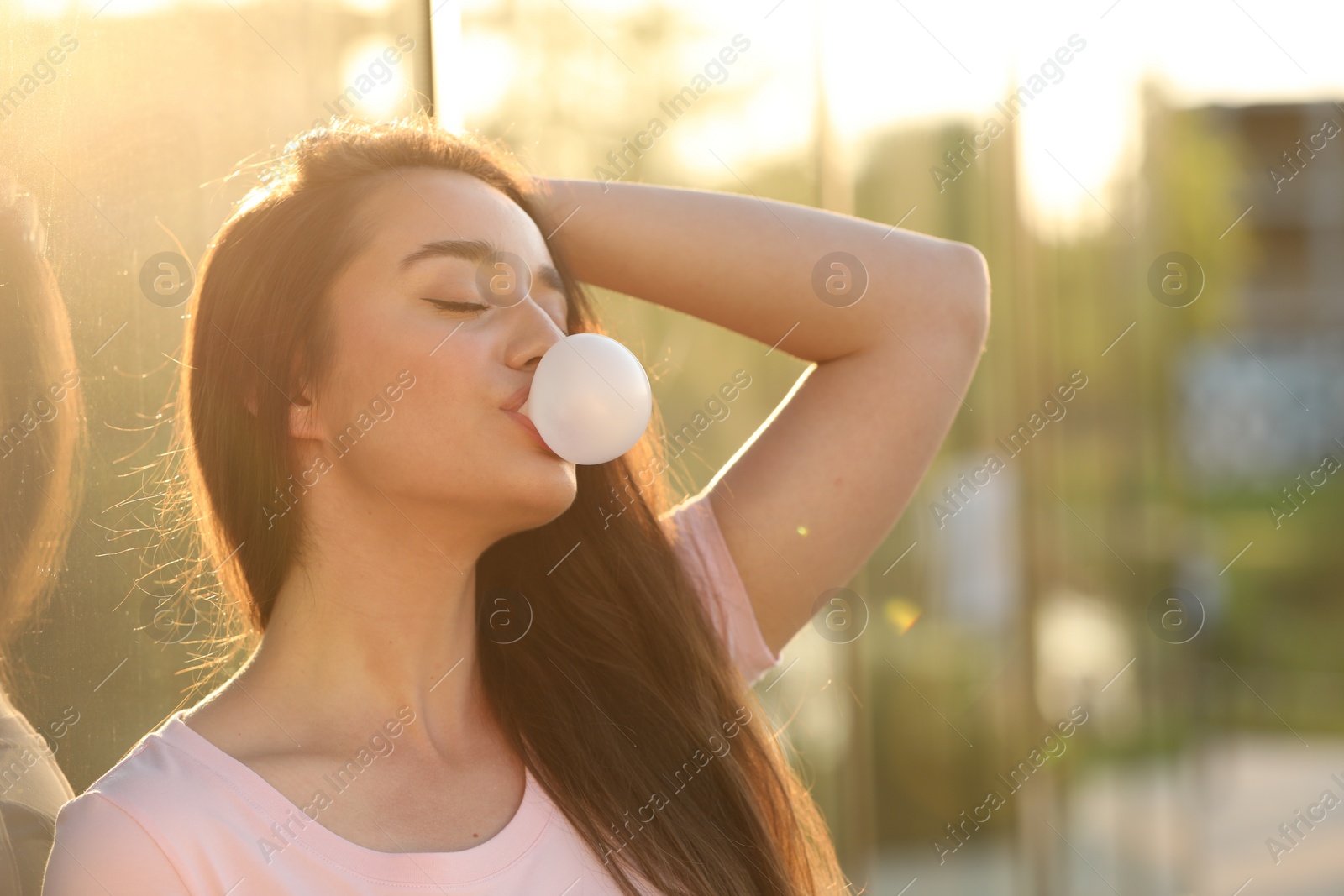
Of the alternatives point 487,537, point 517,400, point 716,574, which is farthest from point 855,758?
point 517,400

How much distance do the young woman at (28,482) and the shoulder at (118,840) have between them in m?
0.06

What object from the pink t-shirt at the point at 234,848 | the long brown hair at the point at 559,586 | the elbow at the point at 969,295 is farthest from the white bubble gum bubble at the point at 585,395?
the elbow at the point at 969,295

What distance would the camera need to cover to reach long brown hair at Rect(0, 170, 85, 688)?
1.04 metres

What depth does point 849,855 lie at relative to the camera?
3.40 meters

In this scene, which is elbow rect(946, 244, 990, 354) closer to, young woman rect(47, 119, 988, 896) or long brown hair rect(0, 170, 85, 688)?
young woman rect(47, 119, 988, 896)

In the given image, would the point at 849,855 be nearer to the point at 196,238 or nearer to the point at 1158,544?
the point at 1158,544

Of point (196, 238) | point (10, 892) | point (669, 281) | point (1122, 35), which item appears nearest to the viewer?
point (10, 892)

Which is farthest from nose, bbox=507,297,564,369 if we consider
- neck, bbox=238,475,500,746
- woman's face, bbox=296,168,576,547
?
neck, bbox=238,475,500,746

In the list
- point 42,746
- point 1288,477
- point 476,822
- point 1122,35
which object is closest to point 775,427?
point 476,822

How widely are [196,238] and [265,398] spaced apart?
0.26m

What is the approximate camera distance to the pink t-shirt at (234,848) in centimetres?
99

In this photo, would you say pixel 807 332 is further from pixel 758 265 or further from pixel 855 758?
pixel 855 758

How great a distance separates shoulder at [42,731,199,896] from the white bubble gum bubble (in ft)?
1.48

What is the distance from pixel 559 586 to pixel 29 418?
0.60m
